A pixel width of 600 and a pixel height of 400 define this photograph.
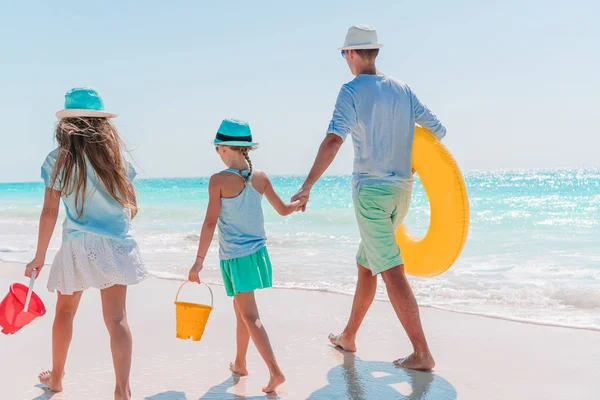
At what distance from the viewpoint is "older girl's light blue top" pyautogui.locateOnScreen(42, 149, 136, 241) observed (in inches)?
112

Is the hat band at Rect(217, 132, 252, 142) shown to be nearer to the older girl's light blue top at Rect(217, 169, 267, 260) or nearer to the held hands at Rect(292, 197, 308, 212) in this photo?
the older girl's light blue top at Rect(217, 169, 267, 260)

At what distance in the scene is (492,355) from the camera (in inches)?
146

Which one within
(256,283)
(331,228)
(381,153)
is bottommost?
(331,228)

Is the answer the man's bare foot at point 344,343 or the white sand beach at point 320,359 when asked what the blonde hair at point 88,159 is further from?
the man's bare foot at point 344,343

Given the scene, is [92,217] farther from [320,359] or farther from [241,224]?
[320,359]

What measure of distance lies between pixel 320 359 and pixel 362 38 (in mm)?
1853

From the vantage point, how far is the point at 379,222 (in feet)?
11.6

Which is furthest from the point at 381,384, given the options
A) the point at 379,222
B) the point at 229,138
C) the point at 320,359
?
the point at 229,138

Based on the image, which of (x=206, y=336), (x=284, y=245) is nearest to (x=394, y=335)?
(x=206, y=336)

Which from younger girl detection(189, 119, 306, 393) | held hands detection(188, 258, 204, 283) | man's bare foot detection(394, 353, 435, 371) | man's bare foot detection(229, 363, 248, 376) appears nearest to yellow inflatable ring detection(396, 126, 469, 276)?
man's bare foot detection(394, 353, 435, 371)

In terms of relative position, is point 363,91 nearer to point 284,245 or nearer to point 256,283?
point 256,283

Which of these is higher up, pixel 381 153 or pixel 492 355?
pixel 381 153

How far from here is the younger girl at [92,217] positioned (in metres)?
2.82

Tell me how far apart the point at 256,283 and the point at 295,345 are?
984mm
